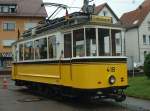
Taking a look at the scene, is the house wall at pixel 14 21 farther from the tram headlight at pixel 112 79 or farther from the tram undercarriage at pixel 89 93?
the tram headlight at pixel 112 79

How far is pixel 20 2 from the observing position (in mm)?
69750

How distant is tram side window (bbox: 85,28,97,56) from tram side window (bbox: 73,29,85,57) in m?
0.18

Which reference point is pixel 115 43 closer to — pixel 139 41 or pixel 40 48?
pixel 40 48

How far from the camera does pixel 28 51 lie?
21234 millimetres

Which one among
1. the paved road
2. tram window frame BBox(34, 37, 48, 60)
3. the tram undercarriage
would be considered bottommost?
the paved road

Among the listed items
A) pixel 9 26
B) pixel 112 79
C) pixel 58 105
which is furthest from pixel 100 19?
pixel 9 26

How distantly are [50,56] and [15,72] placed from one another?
6.13m

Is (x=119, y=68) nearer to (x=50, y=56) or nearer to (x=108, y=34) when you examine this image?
(x=108, y=34)

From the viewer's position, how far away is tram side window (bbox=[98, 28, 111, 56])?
1606 cm

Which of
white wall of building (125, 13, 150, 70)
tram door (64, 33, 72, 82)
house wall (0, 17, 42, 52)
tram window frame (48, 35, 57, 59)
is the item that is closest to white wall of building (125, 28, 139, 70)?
white wall of building (125, 13, 150, 70)

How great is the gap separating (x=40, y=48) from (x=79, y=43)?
3584mm

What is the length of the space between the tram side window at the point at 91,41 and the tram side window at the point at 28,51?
522 centimetres

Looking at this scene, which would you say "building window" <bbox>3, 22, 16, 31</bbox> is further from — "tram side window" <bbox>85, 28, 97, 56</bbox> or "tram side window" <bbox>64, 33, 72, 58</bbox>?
"tram side window" <bbox>85, 28, 97, 56</bbox>

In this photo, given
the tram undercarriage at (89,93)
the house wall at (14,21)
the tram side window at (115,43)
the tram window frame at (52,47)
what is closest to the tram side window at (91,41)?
the tram side window at (115,43)
